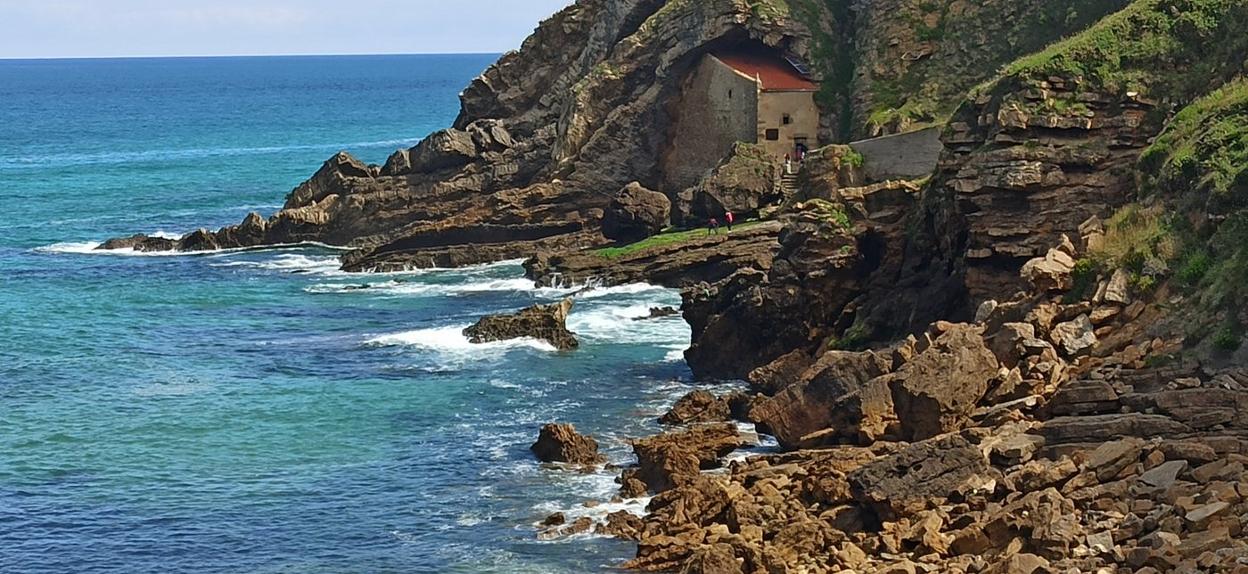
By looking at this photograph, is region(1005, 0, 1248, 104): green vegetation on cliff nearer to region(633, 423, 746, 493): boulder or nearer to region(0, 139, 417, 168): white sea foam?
region(633, 423, 746, 493): boulder

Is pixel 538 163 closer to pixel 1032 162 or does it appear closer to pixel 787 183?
pixel 787 183

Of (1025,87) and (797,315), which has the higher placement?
(1025,87)

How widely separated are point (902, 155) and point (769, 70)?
88.5ft

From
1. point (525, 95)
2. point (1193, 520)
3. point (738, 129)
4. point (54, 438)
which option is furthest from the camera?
point (525, 95)

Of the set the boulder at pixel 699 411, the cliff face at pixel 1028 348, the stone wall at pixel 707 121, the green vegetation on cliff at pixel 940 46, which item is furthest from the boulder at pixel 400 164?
the boulder at pixel 699 411

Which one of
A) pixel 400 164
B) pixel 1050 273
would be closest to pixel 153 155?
pixel 400 164

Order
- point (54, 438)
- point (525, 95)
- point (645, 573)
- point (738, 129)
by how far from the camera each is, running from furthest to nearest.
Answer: point (525, 95), point (738, 129), point (54, 438), point (645, 573)

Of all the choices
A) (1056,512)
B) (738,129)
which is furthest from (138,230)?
(1056,512)

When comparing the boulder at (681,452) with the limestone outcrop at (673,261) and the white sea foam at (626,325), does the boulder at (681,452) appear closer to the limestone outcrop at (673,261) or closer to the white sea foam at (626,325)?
the white sea foam at (626,325)

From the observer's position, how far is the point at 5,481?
162ft

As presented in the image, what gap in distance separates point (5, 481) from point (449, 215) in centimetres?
4140

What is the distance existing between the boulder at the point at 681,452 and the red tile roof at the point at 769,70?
39.9 meters

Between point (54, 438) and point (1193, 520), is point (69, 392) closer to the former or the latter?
point (54, 438)

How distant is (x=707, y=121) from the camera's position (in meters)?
87.9
